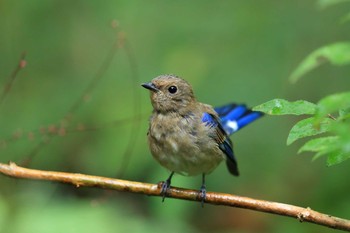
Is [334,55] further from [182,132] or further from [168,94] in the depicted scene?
[168,94]

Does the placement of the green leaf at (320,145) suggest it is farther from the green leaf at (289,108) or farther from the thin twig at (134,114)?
the thin twig at (134,114)

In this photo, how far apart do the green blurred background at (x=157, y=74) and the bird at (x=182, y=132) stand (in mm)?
768

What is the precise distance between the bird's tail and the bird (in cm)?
57

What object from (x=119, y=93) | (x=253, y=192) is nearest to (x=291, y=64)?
(x=253, y=192)

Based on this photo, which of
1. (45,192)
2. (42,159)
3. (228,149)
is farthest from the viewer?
(42,159)

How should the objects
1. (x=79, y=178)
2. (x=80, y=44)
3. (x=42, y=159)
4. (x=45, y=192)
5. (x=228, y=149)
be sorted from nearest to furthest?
(x=79, y=178) < (x=228, y=149) < (x=45, y=192) < (x=42, y=159) < (x=80, y=44)

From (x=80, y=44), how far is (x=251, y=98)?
2178 mm

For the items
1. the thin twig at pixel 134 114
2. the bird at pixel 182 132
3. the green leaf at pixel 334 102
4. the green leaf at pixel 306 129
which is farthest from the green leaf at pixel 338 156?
the thin twig at pixel 134 114

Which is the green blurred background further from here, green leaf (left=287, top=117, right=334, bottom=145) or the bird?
green leaf (left=287, top=117, right=334, bottom=145)

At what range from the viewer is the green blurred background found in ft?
19.1

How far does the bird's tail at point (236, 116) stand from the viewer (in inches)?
212

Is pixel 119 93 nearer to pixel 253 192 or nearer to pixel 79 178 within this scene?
pixel 253 192

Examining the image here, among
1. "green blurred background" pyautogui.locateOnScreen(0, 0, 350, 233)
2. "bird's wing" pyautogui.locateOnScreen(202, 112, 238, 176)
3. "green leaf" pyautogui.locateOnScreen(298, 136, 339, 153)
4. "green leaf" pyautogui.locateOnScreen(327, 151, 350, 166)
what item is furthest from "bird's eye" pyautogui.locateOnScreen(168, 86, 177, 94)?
"green leaf" pyautogui.locateOnScreen(298, 136, 339, 153)

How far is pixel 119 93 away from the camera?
655cm
